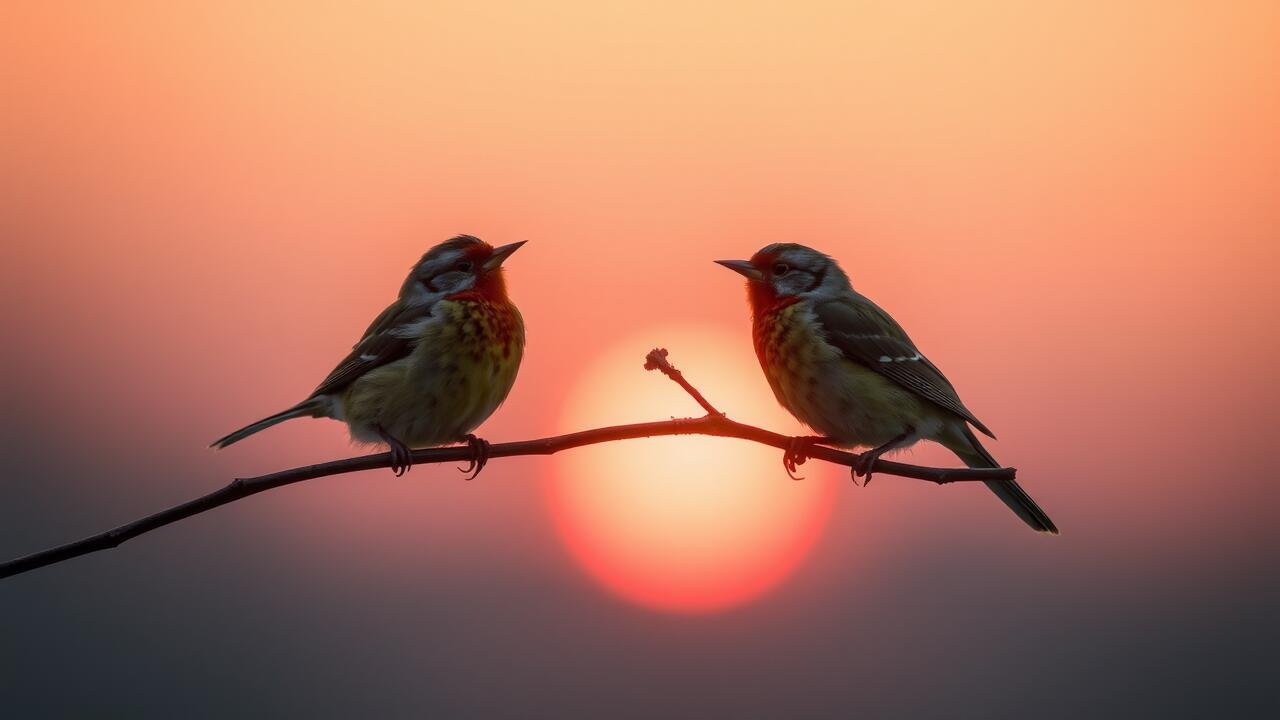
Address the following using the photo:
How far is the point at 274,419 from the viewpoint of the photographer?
571 cm

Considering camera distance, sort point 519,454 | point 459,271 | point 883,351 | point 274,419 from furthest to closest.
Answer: point 883,351 → point 459,271 → point 274,419 → point 519,454

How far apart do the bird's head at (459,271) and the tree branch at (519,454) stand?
2.23 m

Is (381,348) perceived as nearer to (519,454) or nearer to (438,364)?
(438,364)

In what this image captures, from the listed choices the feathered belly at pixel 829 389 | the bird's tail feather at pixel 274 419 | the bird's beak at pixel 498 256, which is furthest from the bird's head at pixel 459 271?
the feathered belly at pixel 829 389

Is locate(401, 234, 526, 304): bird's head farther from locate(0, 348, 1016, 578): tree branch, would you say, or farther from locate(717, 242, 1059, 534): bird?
locate(0, 348, 1016, 578): tree branch

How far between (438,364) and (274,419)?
921mm

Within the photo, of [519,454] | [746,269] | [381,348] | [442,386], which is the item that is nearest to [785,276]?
[746,269]

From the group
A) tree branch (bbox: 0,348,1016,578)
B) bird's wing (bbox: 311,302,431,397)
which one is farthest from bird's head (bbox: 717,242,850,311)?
tree branch (bbox: 0,348,1016,578)

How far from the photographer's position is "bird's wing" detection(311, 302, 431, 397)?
6340 millimetres

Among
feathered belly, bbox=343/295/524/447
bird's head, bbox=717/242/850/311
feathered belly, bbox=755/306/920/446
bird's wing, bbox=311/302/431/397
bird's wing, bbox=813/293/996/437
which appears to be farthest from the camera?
bird's head, bbox=717/242/850/311

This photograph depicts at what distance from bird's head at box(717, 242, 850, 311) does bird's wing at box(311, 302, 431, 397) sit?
206 centimetres

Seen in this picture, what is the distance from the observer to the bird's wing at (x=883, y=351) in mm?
6852

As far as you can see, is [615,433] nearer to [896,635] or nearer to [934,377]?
[934,377]

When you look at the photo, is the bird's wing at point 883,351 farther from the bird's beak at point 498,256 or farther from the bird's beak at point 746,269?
the bird's beak at point 498,256
